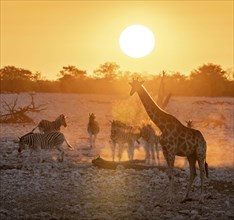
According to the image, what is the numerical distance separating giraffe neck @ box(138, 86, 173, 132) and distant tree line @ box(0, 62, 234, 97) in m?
36.0

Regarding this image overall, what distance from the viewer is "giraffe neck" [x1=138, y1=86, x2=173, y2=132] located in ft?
44.3

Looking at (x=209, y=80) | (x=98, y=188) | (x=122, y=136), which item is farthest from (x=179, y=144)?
(x=209, y=80)

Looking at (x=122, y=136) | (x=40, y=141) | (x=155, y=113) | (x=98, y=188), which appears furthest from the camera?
(x=122, y=136)

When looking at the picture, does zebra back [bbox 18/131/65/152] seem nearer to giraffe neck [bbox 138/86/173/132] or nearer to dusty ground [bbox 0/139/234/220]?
dusty ground [bbox 0/139/234/220]

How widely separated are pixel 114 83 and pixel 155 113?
45785 mm

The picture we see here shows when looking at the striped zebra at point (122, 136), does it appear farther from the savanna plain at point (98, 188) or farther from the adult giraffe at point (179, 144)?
the adult giraffe at point (179, 144)

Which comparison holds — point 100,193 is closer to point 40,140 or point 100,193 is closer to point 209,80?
point 40,140

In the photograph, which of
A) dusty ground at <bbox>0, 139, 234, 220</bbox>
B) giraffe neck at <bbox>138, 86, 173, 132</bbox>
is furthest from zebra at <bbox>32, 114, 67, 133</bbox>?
giraffe neck at <bbox>138, 86, 173, 132</bbox>

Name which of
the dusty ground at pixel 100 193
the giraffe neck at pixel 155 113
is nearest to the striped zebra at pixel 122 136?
the dusty ground at pixel 100 193

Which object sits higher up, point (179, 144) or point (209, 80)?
point (209, 80)

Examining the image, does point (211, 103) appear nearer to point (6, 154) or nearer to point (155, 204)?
point (6, 154)

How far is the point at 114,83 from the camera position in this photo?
5941 cm

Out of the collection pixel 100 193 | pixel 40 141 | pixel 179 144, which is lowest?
pixel 100 193

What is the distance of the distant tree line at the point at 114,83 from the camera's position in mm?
52928
